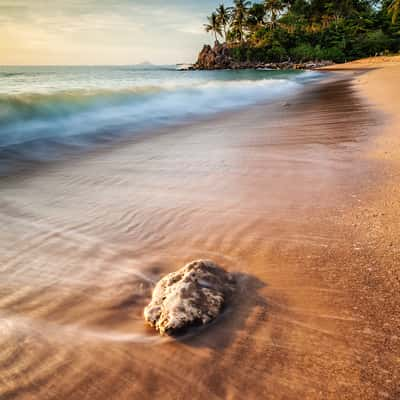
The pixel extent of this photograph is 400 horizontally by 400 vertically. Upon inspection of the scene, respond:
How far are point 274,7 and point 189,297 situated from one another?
83.7 m

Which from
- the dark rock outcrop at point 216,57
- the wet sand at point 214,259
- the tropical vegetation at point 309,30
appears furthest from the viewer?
the dark rock outcrop at point 216,57

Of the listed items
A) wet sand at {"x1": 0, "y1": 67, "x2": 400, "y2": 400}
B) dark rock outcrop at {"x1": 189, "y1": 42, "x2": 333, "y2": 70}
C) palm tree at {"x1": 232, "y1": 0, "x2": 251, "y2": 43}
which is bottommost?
wet sand at {"x1": 0, "y1": 67, "x2": 400, "y2": 400}

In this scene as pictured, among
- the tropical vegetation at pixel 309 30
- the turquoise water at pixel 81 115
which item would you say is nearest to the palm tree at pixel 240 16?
the tropical vegetation at pixel 309 30

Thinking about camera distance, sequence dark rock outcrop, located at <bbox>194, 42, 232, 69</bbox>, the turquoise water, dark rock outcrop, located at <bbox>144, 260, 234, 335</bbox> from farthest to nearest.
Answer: dark rock outcrop, located at <bbox>194, 42, 232, 69</bbox> → the turquoise water → dark rock outcrop, located at <bbox>144, 260, 234, 335</bbox>

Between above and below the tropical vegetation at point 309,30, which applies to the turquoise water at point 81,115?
below

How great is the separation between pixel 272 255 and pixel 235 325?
2.62 ft

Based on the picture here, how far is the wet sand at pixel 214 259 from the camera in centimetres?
152

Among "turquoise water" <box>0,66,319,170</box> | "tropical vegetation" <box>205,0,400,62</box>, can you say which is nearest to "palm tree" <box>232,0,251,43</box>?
"tropical vegetation" <box>205,0,400,62</box>

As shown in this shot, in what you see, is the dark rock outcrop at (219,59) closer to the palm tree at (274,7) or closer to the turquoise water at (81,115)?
the palm tree at (274,7)

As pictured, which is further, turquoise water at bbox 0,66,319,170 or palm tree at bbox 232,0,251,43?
palm tree at bbox 232,0,251,43

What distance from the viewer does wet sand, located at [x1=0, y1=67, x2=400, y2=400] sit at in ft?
5.00

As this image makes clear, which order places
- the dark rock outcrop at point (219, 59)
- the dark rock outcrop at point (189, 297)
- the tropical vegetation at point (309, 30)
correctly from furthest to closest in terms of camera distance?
1. the dark rock outcrop at point (219, 59)
2. the tropical vegetation at point (309, 30)
3. the dark rock outcrop at point (189, 297)

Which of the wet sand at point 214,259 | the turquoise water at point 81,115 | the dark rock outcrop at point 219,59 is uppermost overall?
the dark rock outcrop at point 219,59

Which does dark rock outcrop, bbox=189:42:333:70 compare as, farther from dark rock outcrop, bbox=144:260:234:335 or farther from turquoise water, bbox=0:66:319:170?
dark rock outcrop, bbox=144:260:234:335
